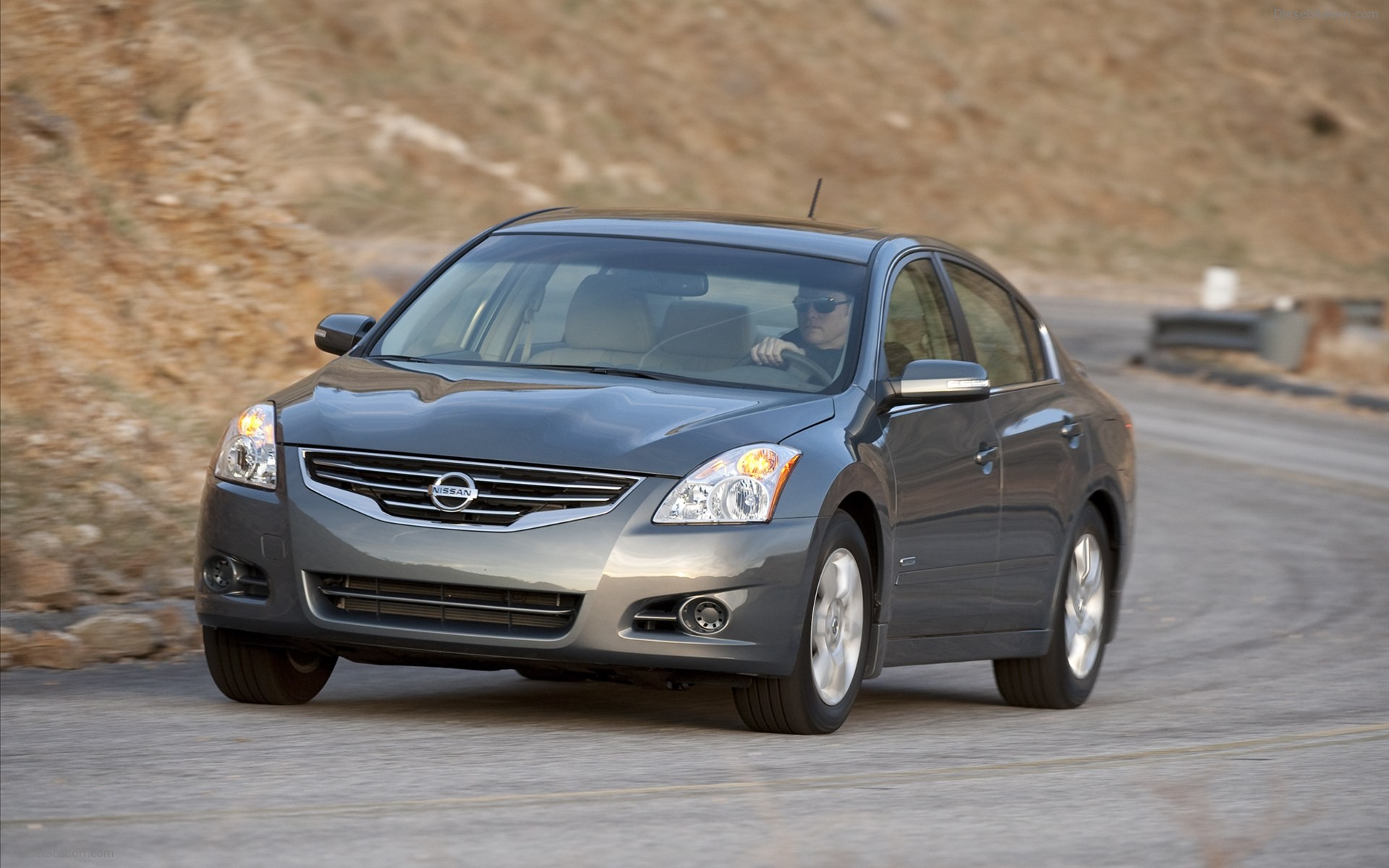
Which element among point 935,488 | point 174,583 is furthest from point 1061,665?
point 174,583

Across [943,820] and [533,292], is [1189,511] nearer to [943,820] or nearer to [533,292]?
[533,292]

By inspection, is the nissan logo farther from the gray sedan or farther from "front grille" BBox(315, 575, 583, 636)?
"front grille" BBox(315, 575, 583, 636)

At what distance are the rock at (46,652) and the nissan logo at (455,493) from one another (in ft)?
6.95

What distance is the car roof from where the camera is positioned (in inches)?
329

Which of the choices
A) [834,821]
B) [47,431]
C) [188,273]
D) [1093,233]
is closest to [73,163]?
[188,273]

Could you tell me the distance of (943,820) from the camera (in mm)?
6031

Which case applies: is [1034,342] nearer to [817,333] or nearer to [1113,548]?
[1113,548]

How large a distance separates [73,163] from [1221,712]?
8486 mm

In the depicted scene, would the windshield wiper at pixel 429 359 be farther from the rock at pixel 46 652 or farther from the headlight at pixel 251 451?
the rock at pixel 46 652

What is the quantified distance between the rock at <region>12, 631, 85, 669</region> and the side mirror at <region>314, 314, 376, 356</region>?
4.52 feet

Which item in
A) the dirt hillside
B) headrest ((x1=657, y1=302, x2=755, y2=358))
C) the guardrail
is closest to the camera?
headrest ((x1=657, y1=302, x2=755, y2=358))

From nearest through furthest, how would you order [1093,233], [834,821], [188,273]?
1. [834,821]
2. [188,273]
3. [1093,233]

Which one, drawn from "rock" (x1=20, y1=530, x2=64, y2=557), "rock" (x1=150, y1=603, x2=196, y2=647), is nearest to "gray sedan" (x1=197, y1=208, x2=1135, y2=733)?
"rock" (x1=150, y1=603, x2=196, y2=647)

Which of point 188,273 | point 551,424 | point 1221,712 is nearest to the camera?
point 551,424
